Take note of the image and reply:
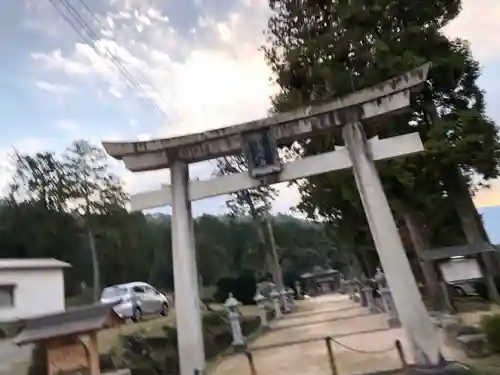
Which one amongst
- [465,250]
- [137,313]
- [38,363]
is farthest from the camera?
[137,313]

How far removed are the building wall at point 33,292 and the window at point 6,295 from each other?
0.15m

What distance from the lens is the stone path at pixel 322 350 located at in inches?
365

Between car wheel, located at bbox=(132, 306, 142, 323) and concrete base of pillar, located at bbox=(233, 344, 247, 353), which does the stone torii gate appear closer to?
concrete base of pillar, located at bbox=(233, 344, 247, 353)

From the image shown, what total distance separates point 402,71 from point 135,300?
44.4 feet

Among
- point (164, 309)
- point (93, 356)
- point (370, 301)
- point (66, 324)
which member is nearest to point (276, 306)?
point (370, 301)

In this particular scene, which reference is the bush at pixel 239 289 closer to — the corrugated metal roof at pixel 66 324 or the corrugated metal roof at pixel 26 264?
the corrugated metal roof at pixel 26 264

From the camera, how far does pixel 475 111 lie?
1315 cm

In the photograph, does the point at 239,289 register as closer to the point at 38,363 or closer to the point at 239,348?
the point at 239,348

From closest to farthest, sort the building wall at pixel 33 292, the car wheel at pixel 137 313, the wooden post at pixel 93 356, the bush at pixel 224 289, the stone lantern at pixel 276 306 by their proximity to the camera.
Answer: the wooden post at pixel 93 356 → the car wheel at pixel 137 313 → the building wall at pixel 33 292 → the stone lantern at pixel 276 306 → the bush at pixel 224 289

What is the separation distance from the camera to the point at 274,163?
831 centimetres

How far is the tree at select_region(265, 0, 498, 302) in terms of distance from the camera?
1279 cm

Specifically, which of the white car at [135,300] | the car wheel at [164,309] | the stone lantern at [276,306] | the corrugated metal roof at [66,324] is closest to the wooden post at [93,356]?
the corrugated metal roof at [66,324]

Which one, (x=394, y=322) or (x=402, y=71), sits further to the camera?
(x=394, y=322)

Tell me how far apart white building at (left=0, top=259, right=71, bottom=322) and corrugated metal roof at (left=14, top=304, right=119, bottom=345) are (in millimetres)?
12498
